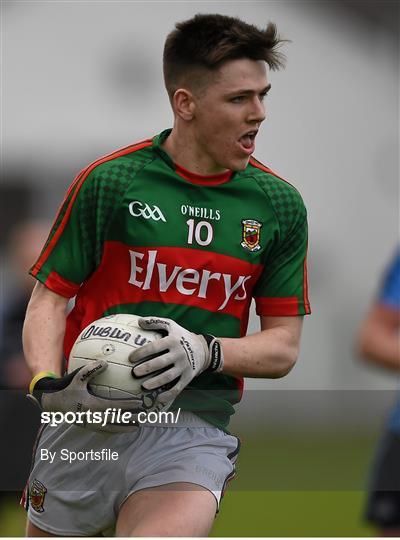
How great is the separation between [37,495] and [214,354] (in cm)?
108

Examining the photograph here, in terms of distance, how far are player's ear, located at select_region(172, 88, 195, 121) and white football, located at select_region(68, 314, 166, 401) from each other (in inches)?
38.8

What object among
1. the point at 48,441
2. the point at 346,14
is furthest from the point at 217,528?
the point at 346,14

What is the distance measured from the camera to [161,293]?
16.9 ft

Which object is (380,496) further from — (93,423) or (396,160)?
(396,160)

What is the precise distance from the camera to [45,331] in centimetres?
512

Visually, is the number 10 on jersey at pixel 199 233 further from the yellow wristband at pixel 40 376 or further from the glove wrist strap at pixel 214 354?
the yellow wristband at pixel 40 376

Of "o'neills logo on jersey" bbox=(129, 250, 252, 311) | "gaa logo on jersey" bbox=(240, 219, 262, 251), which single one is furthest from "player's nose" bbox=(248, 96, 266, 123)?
"o'neills logo on jersey" bbox=(129, 250, 252, 311)

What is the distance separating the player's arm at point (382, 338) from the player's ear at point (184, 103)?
1.76 metres

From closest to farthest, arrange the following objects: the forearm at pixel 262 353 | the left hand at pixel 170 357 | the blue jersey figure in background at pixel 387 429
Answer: the left hand at pixel 170 357
the forearm at pixel 262 353
the blue jersey figure in background at pixel 387 429

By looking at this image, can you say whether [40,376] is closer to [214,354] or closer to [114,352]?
[114,352]

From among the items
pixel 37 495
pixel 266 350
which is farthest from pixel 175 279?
pixel 37 495

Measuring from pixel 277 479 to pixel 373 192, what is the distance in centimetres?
810

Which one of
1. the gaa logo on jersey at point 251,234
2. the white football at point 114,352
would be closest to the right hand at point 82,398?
the white football at point 114,352

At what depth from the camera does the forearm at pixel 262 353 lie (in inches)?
198
